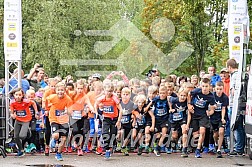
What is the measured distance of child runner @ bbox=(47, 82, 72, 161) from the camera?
1390 centimetres

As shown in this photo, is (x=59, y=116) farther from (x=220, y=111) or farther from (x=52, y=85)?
(x=220, y=111)

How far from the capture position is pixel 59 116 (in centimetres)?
1398

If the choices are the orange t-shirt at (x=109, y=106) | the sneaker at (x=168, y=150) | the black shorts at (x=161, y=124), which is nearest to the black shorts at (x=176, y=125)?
the black shorts at (x=161, y=124)

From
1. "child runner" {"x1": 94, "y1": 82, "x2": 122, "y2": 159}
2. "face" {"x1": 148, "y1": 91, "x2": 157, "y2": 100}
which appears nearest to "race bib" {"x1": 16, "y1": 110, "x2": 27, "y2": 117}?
"child runner" {"x1": 94, "y1": 82, "x2": 122, "y2": 159}

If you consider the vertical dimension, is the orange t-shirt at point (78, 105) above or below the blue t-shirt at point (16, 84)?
below

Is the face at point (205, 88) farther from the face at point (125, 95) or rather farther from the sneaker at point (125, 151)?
the sneaker at point (125, 151)

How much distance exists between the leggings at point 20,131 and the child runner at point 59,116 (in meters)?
0.87

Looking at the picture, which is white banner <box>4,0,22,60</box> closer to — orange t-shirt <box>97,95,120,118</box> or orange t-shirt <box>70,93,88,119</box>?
orange t-shirt <box>70,93,88,119</box>

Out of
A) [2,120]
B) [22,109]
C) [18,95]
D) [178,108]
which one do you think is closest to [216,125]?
[178,108]

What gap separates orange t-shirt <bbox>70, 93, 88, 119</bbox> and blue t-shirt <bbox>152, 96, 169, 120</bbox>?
1545mm

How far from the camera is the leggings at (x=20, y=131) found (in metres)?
14.5

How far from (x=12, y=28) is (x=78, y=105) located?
7.57 ft

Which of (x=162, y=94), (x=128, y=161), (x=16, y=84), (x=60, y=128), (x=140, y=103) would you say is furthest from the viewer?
(x=16, y=84)

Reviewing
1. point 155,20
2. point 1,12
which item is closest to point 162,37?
point 155,20
